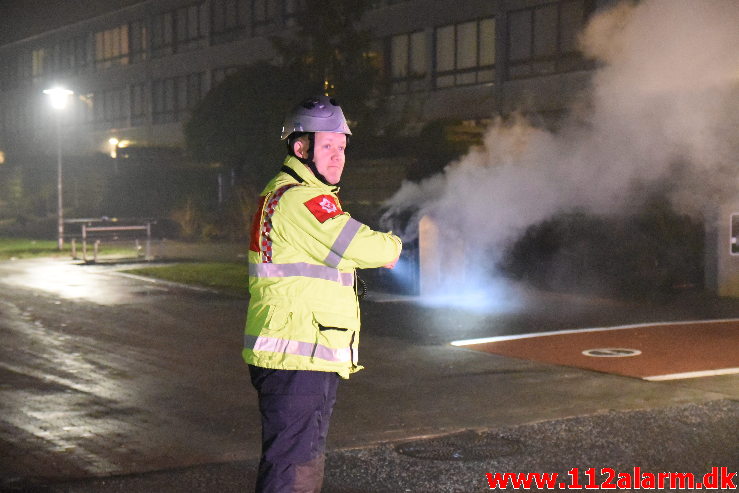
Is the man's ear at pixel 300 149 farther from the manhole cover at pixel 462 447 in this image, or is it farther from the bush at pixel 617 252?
the bush at pixel 617 252

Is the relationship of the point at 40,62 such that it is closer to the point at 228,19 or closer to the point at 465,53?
the point at 228,19

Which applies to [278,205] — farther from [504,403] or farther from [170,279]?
[170,279]

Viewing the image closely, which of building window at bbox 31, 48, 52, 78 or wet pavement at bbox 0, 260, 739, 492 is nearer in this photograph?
wet pavement at bbox 0, 260, 739, 492

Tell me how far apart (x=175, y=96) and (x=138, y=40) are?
587 cm

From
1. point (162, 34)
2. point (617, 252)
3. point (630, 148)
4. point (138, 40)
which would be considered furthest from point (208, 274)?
point (138, 40)

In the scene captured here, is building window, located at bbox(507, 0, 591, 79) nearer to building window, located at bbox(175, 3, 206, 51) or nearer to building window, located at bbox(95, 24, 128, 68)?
building window, located at bbox(175, 3, 206, 51)

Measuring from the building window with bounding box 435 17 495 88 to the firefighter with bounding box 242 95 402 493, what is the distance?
3074 cm

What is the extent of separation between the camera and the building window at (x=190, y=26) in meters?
51.8

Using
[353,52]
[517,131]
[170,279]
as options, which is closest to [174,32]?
[353,52]

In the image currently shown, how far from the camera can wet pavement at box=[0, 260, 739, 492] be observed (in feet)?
20.9

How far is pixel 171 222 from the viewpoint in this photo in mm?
35688

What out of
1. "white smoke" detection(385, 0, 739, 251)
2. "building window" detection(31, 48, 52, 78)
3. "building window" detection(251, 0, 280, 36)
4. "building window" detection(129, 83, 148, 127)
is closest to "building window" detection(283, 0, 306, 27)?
"building window" detection(251, 0, 280, 36)

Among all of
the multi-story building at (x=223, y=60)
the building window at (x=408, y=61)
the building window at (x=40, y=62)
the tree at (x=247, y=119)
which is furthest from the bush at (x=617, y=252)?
the building window at (x=40, y=62)

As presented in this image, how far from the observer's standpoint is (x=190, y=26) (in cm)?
5253
